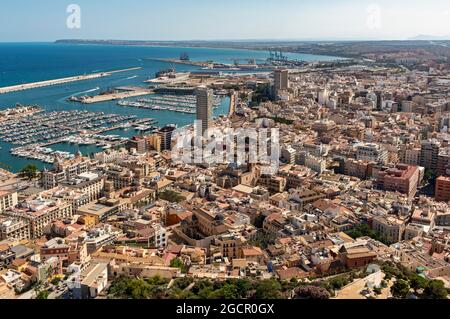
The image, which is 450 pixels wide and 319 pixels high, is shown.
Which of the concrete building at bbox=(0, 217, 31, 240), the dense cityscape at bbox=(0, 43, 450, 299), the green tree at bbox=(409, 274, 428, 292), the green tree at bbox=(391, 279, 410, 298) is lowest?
the concrete building at bbox=(0, 217, 31, 240)

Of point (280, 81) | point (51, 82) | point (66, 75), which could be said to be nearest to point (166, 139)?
point (280, 81)

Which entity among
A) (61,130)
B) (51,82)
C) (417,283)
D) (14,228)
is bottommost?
(14,228)

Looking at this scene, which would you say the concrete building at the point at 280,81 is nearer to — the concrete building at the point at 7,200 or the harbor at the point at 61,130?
the harbor at the point at 61,130

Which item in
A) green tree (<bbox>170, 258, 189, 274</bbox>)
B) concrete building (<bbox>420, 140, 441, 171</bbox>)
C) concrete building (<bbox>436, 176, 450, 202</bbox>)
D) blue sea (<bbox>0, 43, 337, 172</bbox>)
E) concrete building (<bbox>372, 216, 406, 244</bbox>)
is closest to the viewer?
green tree (<bbox>170, 258, 189, 274</bbox>)

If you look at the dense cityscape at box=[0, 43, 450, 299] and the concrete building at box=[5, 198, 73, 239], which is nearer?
the dense cityscape at box=[0, 43, 450, 299]

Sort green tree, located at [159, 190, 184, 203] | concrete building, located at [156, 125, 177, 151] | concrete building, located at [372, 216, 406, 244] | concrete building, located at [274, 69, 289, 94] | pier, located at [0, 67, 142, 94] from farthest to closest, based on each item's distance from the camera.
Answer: pier, located at [0, 67, 142, 94] → concrete building, located at [274, 69, 289, 94] → concrete building, located at [156, 125, 177, 151] → green tree, located at [159, 190, 184, 203] → concrete building, located at [372, 216, 406, 244]

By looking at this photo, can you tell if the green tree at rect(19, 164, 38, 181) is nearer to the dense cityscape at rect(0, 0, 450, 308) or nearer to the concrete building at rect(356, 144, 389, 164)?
the dense cityscape at rect(0, 0, 450, 308)

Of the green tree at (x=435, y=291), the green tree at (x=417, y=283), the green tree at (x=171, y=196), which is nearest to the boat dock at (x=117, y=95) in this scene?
the green tree at (x=171, y=196)

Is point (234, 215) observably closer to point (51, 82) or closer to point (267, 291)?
point (267, 291)

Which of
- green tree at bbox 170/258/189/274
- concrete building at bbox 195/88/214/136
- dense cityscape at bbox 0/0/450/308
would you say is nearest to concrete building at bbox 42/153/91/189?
dense cityscape at bbox 0/0/450/308
